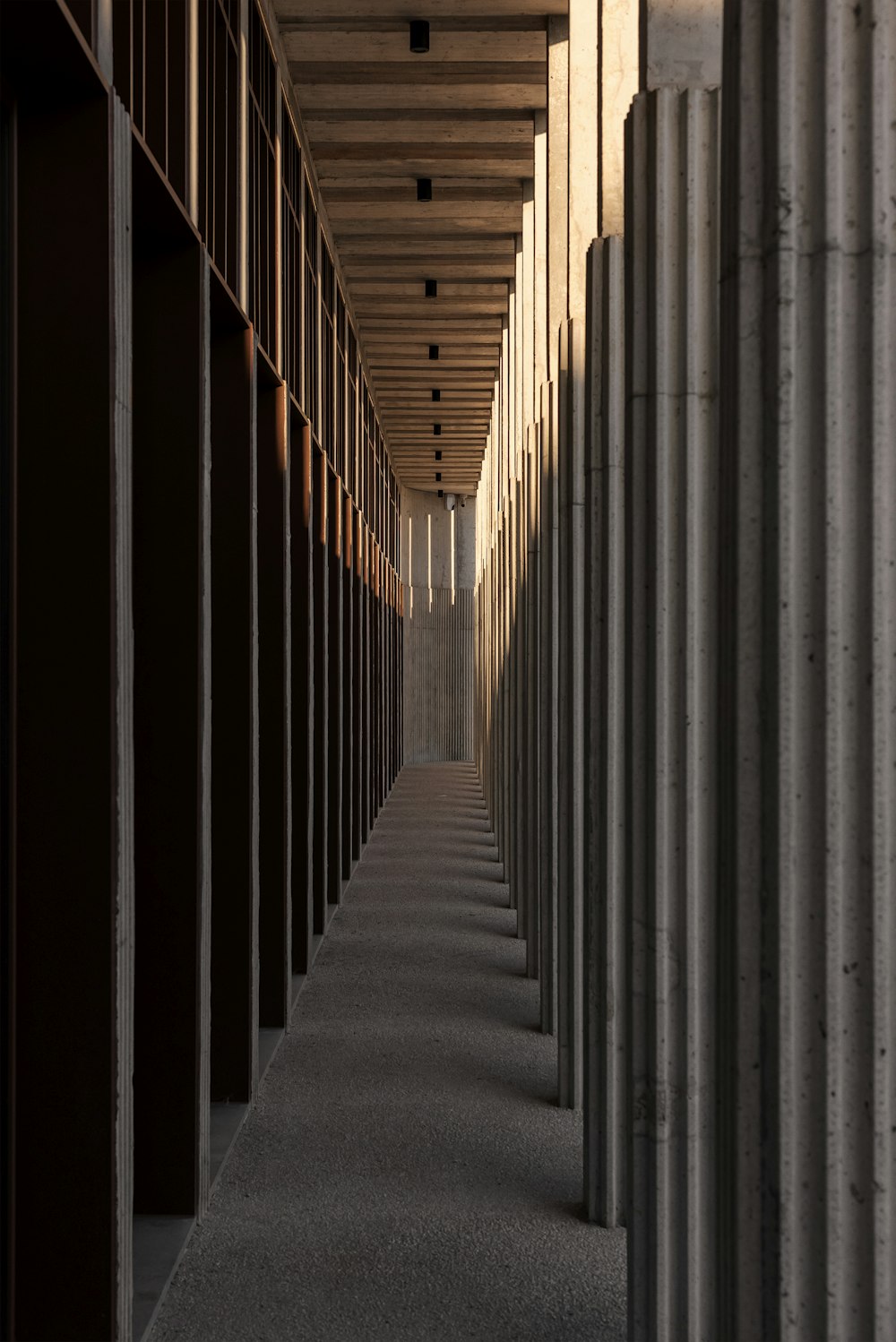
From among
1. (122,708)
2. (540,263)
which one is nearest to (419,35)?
(540,263)

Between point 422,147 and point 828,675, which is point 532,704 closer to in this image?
point 422,147

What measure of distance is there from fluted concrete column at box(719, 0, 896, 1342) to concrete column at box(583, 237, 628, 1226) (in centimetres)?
238

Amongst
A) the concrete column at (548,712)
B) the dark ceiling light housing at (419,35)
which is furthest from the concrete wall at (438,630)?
the concrete column at (548,712)

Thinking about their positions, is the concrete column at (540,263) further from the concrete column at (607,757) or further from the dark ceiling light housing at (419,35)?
the concrete column at (607,757)

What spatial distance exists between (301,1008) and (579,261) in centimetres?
457

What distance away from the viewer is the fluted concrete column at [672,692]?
12.2ft

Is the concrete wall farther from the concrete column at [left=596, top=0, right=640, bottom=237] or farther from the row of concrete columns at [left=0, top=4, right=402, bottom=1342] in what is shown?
the concrete column at [left=596, top=0, right=640, bottom=237]

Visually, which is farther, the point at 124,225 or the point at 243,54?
the point at 243,54

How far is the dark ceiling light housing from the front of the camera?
349 inches

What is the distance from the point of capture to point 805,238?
2537mm

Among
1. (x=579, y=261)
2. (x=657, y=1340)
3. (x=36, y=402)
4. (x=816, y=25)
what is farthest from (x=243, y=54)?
(x=657, y=1340)

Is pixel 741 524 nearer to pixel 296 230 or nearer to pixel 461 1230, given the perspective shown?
pixel 461 1230

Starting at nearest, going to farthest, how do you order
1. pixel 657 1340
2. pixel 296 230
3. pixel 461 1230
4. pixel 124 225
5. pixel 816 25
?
pixel 816 25
pixel 657 1340
pixel 124 225
pixel 461 1230
pixel 296 230

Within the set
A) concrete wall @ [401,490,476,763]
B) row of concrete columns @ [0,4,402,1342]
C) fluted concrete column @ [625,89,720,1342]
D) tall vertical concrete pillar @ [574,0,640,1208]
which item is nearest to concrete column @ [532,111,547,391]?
row of concrete columns @ [0,4,402,1342]
